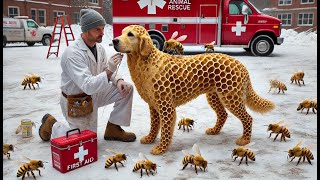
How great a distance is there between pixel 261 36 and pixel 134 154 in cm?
912

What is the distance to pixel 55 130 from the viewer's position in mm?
3400

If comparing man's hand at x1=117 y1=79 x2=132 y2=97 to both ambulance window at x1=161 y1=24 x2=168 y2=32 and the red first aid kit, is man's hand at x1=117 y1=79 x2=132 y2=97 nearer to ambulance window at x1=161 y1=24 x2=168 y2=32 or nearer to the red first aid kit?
the red first aid kit

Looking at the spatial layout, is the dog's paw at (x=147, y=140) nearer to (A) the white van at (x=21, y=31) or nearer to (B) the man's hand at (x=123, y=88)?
(B) the man's hand at (x=123, y=88)

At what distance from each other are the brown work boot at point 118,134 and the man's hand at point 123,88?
1.58ft

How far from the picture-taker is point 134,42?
122 inches

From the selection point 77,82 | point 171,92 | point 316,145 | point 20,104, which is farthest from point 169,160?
point 20,104

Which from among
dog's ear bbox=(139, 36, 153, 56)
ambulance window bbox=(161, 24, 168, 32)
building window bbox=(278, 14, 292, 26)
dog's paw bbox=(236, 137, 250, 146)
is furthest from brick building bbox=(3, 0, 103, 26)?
dog's paw bbox=(236, 137, 250, 146)

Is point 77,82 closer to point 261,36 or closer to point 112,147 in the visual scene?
point 112,147

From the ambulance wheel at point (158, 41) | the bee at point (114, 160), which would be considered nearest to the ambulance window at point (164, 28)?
the ambulance wheel at point (158, 41)

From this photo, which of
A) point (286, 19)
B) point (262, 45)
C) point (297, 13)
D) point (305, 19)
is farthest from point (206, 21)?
point (286, 19)

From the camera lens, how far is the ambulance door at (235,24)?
36.5 ft

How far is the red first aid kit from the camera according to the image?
2.86 m

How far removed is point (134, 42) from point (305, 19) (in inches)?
1247

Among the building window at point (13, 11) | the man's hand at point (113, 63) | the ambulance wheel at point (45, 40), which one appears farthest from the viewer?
the building window at point (13, 11)
